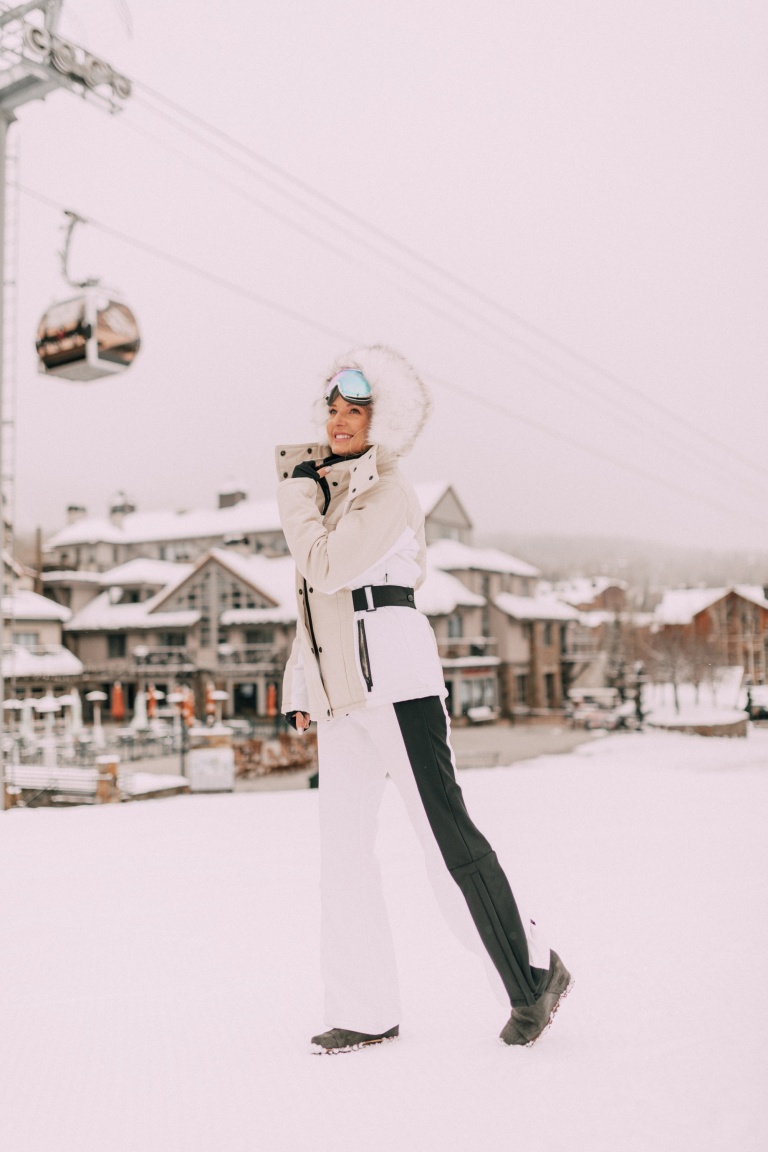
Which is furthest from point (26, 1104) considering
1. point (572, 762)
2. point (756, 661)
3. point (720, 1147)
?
point (756, 661)

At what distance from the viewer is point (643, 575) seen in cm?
1028

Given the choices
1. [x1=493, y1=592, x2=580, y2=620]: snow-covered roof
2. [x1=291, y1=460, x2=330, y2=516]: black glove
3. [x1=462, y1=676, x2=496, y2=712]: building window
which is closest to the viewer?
[x1=291, y1=460, x2=330, y2=516]: black glove

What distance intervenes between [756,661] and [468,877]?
306 inches

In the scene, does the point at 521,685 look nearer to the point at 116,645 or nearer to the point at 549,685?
the point at 549,685

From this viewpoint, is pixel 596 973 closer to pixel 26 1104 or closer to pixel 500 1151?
pixel 500 1151

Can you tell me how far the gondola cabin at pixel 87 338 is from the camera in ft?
16.5

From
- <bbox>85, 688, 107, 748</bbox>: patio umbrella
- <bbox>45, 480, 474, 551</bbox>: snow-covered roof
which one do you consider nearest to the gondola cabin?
<bbox>85, 688, 107, 748</bbox>: patio umbrella

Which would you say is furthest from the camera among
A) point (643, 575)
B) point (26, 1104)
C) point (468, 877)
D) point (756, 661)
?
point (643, 575)

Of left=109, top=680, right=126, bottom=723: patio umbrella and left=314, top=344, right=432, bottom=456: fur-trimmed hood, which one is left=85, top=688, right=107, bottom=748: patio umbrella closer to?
left=109, top=680, right=126, bottom=723: patio umbrella

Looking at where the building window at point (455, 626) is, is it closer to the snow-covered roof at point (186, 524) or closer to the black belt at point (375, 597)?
the snow-covered roof at point (186, 524)

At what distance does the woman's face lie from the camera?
5.41 ft

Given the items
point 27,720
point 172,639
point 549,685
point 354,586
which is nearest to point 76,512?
point 172,639

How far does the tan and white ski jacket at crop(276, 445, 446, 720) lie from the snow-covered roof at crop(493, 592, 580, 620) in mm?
13733

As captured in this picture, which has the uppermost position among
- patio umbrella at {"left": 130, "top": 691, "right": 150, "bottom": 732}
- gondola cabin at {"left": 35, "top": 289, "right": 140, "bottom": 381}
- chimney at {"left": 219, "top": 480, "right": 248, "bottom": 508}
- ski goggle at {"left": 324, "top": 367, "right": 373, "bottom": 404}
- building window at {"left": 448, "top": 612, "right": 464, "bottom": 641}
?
chimney at {"left": 219, "top": 480, "right": 248, "bottom": 508}
